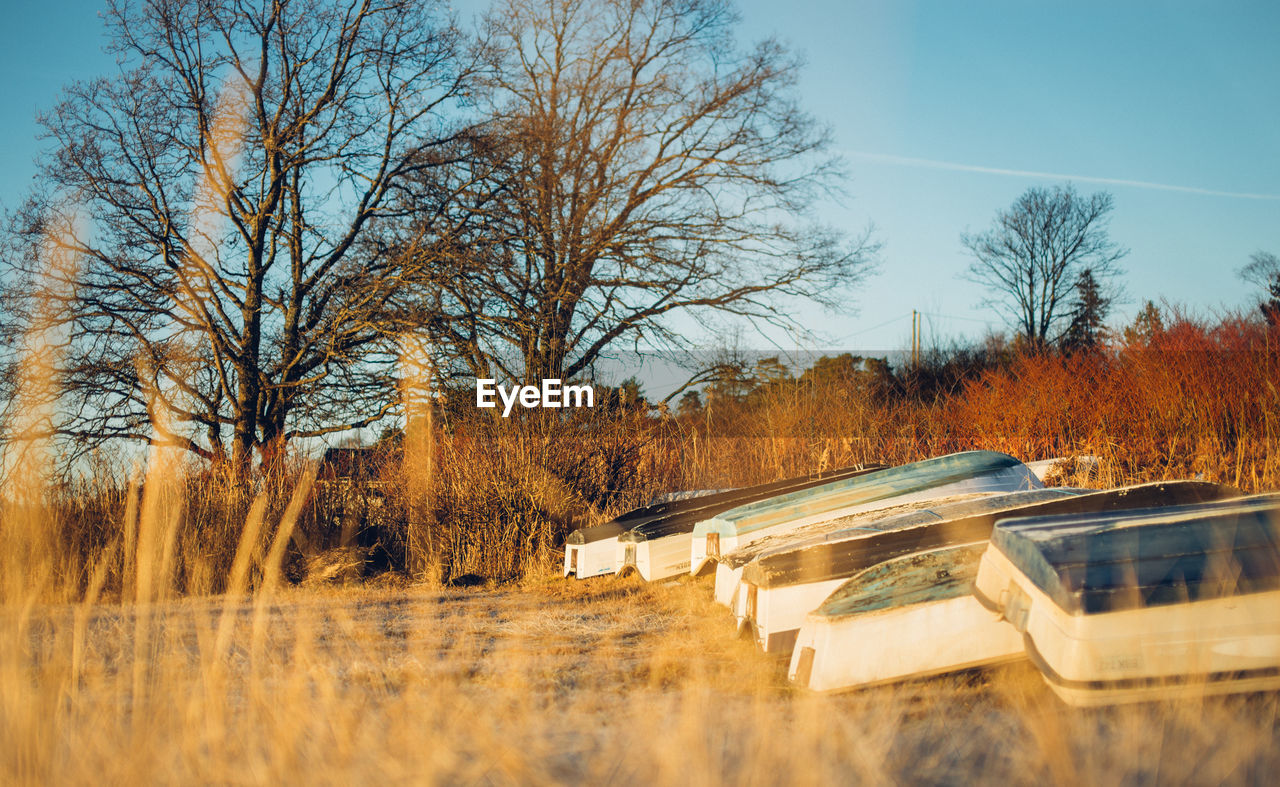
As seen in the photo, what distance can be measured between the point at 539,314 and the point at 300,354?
4.05m

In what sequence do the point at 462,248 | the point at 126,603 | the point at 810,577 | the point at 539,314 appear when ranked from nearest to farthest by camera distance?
1. the point at 810,577
2. the point at 126,603
3. the point at 462,248
4. the point at 539,314

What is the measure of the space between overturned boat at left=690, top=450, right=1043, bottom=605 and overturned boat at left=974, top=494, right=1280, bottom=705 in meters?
2.59

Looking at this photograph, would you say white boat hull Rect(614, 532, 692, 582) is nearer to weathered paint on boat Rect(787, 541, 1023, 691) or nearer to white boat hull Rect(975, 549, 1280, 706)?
weathered paint on boat Rect(787, 541, 1023, 691)

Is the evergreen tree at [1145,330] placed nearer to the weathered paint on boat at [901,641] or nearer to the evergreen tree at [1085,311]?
the weathered paint on boat at [901,641]

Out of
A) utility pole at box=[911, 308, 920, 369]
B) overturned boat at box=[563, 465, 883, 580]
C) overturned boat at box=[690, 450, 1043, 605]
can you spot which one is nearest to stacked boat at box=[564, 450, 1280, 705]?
overturned boat at box=[690, 450, 1043, 605]

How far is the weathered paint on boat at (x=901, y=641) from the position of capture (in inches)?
126

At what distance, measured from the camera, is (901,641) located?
3.23 m

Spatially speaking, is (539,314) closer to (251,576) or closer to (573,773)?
(251,576)

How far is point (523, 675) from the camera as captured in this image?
3.61 m

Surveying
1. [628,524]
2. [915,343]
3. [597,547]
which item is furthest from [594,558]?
[915,343]

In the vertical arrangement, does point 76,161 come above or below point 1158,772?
above

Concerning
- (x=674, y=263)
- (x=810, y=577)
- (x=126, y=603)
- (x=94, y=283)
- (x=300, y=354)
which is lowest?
(x=126, y=603)

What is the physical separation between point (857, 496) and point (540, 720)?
3491 mm

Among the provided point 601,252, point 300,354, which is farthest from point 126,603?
point 601,252
